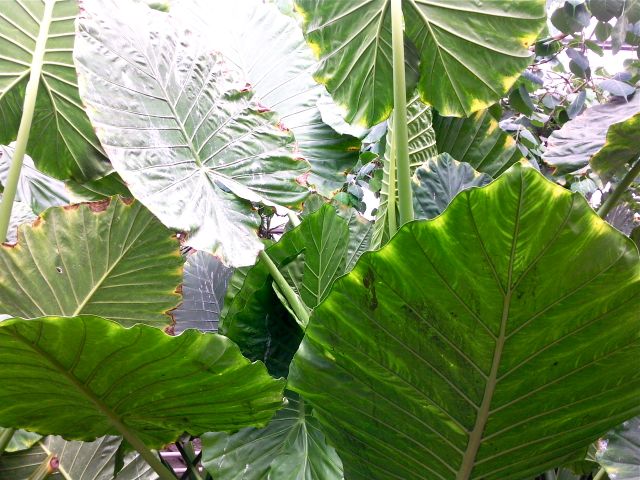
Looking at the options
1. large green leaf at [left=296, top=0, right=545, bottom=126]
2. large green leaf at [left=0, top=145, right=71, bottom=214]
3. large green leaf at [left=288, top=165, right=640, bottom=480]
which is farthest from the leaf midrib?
large green leaf at [left=0, top=145, right=71, bottom=214]

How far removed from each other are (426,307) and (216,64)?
1.55ft

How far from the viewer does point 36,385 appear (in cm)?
60

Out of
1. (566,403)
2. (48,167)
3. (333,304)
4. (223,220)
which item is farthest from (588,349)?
(48,167)

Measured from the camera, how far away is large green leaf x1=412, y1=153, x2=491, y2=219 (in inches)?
39.2

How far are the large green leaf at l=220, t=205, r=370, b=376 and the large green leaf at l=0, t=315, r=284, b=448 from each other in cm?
13

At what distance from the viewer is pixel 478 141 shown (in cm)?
119

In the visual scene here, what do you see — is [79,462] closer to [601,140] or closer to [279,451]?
[279,451]

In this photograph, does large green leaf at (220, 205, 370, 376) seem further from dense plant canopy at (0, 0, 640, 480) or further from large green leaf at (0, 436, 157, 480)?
large green leaf at (0, 436, 157, 480)

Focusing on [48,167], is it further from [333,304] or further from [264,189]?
[333,304]

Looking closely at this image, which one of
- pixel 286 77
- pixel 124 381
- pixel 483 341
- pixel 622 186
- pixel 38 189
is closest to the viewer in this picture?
pixel 483 341

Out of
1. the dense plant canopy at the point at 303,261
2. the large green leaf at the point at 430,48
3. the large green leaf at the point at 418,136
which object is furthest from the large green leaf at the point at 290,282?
the large green leaf at the point at 418,136

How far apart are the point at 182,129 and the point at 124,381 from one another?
322mm

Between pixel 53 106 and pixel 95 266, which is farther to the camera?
pixel 53 106

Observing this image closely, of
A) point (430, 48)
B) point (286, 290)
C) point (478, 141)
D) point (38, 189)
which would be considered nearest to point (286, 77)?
point (430, 48)
